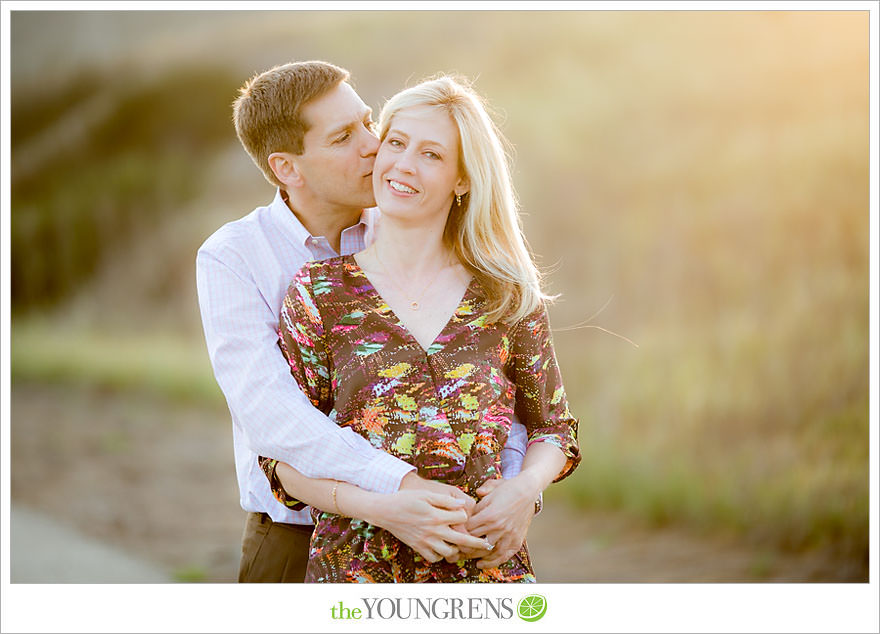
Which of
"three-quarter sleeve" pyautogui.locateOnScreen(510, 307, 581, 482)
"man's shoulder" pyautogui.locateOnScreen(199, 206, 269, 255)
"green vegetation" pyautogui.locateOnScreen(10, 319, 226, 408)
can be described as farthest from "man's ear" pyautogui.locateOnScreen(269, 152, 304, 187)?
"green vegetation" pyautogui.locateOnScreen(10, 319, 226, 408)

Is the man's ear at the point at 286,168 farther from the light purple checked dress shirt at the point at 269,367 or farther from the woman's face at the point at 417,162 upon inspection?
the woman's face at the point at 417,162

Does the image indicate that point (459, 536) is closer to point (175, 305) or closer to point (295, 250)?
point (295, 250)

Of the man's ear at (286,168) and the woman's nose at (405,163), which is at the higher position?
the woman's nose at (405,163)

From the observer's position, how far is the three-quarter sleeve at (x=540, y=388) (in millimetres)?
2055

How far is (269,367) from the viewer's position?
6.34 feet

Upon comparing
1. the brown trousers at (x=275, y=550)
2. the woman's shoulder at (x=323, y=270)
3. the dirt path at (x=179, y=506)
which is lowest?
the dirt path at (x=179, y=506)

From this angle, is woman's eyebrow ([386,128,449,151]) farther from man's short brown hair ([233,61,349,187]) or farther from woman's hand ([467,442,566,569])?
woman's hand ([467,442,566,569])

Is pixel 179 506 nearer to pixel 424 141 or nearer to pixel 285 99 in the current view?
pixel 285 99

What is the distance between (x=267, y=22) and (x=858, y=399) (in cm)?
484

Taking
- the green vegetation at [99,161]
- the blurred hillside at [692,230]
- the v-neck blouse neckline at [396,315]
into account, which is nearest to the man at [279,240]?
the v-neck blouse neckline at [396,315]

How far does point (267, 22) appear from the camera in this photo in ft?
23.7

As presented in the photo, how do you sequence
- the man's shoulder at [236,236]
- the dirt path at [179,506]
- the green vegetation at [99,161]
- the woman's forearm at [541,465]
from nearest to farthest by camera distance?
the woman's forearm at [541,465], the man's shoulder at [236,236], the dirt path at [179,506], the green vegetation at [99,161]

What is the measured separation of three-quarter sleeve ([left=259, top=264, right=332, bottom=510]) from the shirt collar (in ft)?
0.97

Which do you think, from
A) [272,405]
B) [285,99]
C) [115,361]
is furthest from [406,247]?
[115,361]
